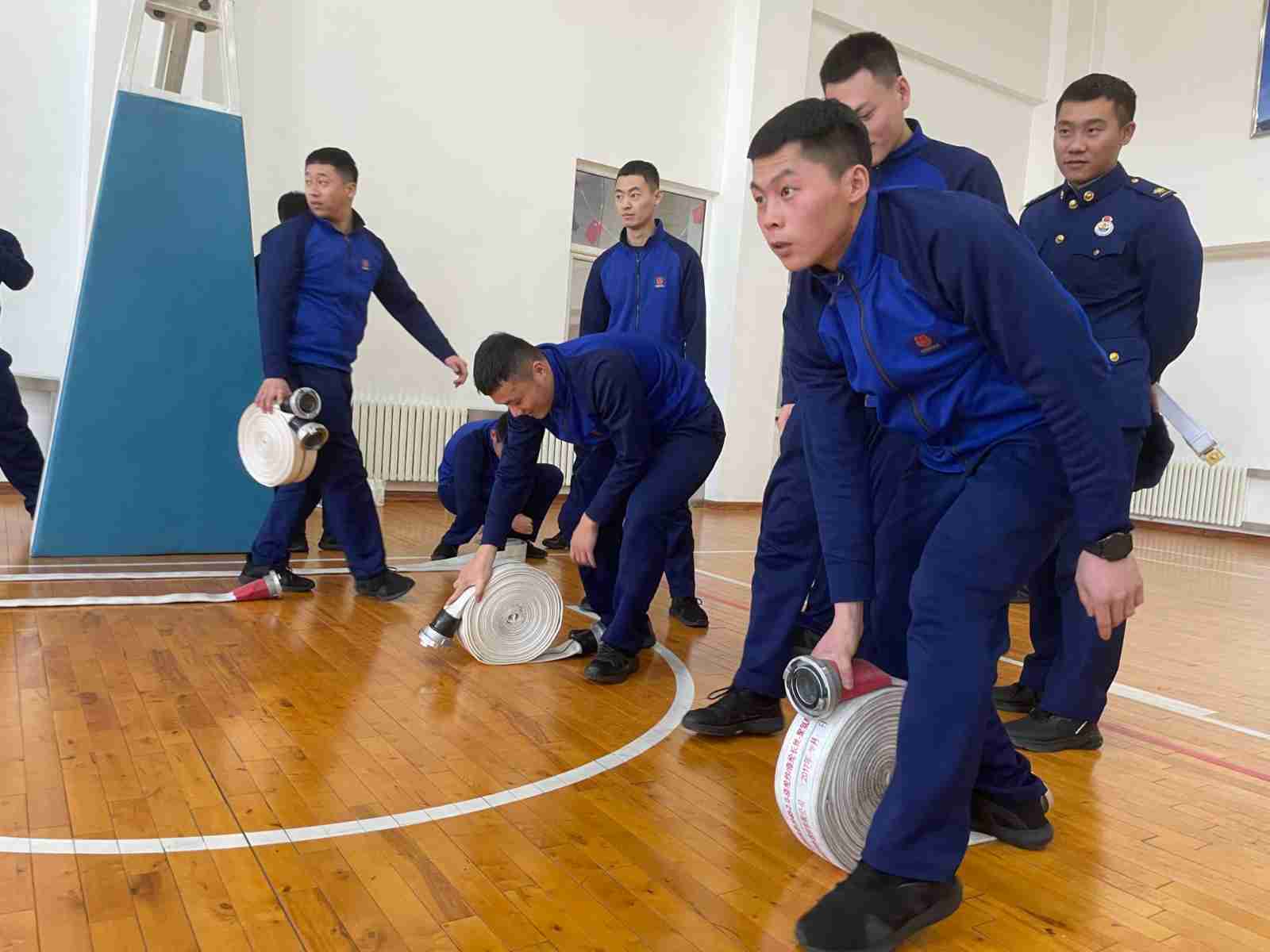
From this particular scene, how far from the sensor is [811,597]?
Answer: 3.64 metres

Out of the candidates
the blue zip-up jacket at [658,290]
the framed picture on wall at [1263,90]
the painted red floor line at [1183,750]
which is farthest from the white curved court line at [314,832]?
the framed picture on wall at [1263,90]

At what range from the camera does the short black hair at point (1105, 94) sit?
282 cm

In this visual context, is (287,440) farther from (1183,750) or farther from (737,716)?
(1183,750)

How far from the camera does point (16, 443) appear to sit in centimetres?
486

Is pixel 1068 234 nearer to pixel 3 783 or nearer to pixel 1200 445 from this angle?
pixel 1200 445

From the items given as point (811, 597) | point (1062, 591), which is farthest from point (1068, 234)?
point (811, 597)

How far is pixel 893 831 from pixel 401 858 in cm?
92

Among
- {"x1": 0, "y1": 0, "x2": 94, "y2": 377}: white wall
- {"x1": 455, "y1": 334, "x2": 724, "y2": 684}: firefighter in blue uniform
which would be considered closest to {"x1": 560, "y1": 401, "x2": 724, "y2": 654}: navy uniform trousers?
{"x1": 455, "y1": 334, "x2": 724, "y2": 684}: firefighter in blue uniform

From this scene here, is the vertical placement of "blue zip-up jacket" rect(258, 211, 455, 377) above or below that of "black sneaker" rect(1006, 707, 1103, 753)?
above

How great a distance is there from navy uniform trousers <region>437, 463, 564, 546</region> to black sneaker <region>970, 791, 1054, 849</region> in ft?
10.3

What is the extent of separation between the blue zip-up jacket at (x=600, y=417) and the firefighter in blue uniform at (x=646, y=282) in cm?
132

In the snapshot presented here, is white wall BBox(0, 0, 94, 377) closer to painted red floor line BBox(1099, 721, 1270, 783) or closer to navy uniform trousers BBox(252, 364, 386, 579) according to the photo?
navy uniform trousers BBox(252, 364, 386, 579)

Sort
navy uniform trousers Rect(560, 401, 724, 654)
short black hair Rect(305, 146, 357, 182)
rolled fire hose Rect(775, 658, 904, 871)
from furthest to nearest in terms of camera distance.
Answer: short black hair Rect(305, 146, 357, 182), navy uniform trousers Rect(560, 401, 724, 654), rolled fire hose Rect(775, 658, 904, 871)

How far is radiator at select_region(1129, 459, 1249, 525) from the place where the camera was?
32.7ft
